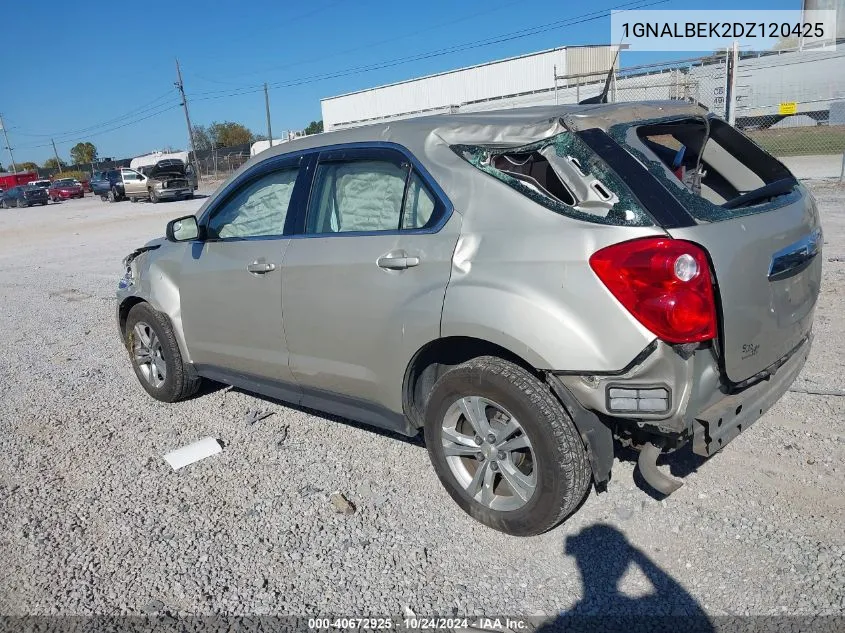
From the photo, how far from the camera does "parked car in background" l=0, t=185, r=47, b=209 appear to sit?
3991 centimetres

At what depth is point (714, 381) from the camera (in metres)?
2.64

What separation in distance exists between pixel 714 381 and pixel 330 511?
191cm

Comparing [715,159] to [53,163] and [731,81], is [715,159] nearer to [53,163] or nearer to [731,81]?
[731,81]

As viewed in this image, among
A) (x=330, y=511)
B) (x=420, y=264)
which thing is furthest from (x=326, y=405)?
(x=420, y=264)

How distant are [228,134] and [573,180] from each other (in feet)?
286

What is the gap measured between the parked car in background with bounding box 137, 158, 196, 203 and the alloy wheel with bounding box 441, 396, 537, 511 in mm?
29654

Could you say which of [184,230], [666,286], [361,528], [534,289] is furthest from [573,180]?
[184,230]

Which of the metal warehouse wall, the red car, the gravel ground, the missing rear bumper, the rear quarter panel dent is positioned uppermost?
the metal warehouse wall

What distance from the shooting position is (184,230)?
4293 millimetres

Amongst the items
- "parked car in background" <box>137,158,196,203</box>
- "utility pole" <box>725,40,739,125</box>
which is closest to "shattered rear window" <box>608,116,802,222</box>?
"utility pole" <box>725,40,739,125</box>

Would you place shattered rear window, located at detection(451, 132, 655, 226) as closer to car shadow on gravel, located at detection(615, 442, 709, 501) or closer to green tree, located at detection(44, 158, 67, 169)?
car shadow on gravel, located at detection(615, 442, 709, 501)

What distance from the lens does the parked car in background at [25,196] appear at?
3991 cm

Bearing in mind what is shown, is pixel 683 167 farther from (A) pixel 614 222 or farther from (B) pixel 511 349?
(B) pixel 511 349

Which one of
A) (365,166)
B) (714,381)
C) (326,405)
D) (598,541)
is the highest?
(365,166)
